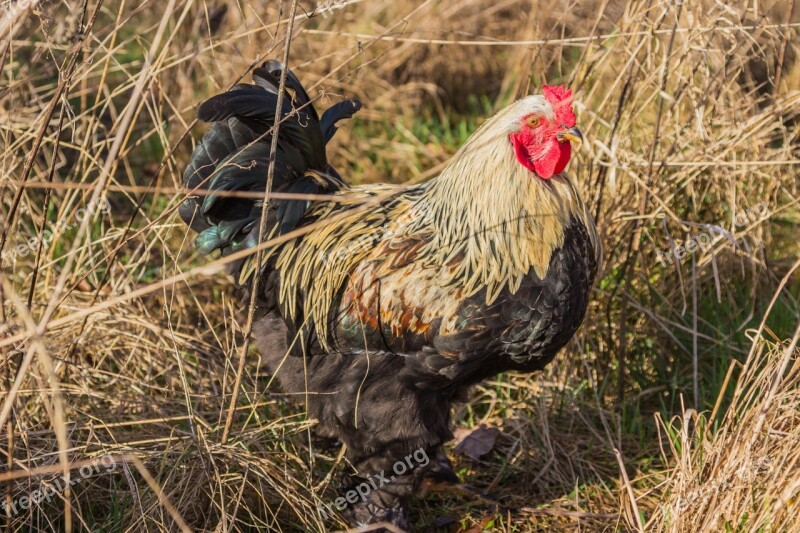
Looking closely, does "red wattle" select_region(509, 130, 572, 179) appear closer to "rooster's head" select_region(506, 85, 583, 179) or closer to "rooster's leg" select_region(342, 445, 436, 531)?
"rooster's head" select_region(506, 85, 583, 179)

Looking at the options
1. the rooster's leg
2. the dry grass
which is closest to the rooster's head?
the dry grass

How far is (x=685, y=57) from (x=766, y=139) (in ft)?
2.51

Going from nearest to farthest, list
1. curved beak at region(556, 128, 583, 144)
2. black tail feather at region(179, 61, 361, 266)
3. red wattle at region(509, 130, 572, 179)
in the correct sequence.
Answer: curved beak at region(556, 128, 583, 144) < red wattle at region(509, 130, 572, 179) < black tail feather at region(179, 61, 361, 266)

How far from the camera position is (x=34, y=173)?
4.93m

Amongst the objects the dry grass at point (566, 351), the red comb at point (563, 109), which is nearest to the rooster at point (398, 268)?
the red comb at point (563, 109)

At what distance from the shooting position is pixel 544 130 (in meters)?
3.12

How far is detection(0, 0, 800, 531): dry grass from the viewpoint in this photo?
10.5 ft

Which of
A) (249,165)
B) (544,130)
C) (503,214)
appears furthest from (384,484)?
(544,130)

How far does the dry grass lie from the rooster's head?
0.35 metres

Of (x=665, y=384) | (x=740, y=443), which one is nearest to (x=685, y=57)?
(x=665, y=384)

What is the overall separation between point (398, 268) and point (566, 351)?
4.66 feet

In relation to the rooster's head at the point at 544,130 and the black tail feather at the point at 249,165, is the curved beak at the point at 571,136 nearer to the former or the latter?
the rooster's head at the point at 544,130

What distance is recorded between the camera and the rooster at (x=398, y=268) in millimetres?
3162

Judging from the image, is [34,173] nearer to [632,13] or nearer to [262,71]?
[262,71]
